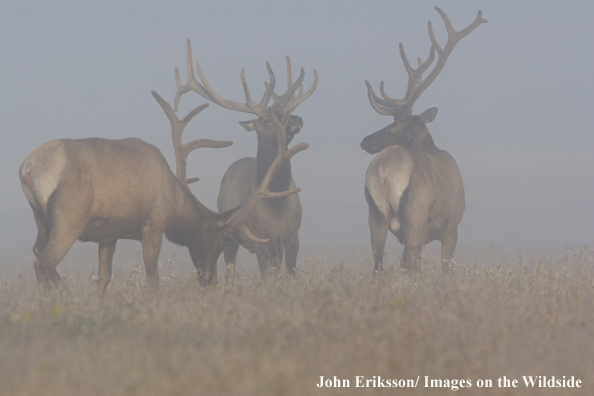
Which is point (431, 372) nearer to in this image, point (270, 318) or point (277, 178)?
point (270, 318)

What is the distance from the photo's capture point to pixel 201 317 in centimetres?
502

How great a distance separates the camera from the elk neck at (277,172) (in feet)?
32.4

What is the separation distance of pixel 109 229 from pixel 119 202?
0.36m

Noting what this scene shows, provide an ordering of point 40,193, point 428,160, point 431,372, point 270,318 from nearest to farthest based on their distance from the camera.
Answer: point 431,372 → point 270,318 → point 40,193 → point 428,160

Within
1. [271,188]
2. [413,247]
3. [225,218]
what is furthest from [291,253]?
[225,218]

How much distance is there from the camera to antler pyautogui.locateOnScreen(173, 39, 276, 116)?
33.7ft

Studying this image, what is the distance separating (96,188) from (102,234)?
63 cm

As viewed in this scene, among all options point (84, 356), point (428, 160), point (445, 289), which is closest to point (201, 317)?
point (84, 356)

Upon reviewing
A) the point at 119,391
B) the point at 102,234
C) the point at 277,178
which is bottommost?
the point at 119,391

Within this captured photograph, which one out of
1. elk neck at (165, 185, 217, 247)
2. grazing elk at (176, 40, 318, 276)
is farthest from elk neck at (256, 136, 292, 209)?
elk neck at (165, 185, 217, 247)

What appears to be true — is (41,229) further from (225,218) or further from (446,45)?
(446,45)

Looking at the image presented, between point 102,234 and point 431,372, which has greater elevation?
point 102,234

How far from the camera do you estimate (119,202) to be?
23.2 ft

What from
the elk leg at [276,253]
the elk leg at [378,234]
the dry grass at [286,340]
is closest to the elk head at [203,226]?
the dry grass at [286,340]
